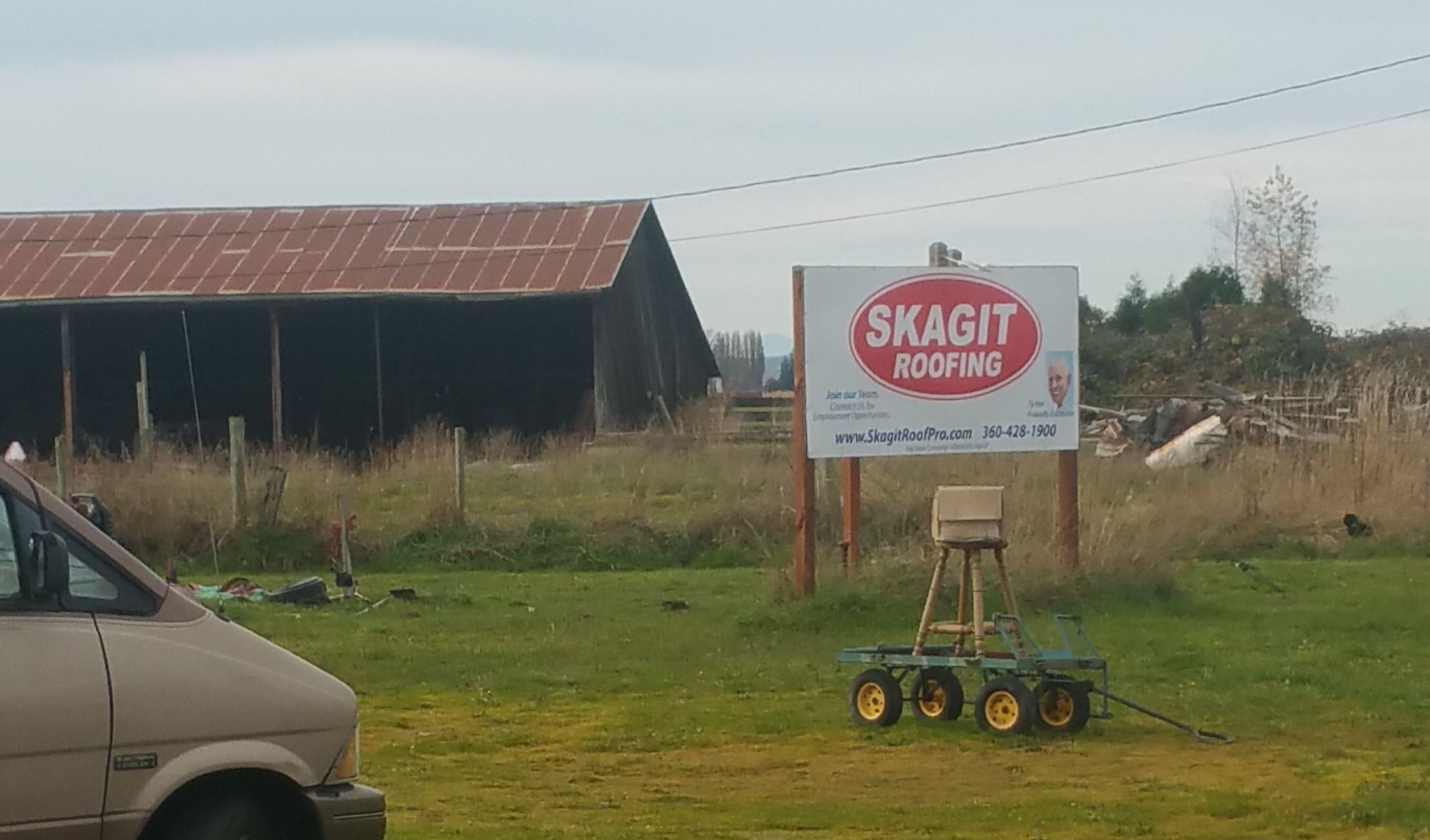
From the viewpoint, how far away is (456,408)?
42.9 metres

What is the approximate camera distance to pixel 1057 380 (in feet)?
64.3

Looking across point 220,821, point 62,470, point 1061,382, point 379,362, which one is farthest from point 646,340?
point 220,821

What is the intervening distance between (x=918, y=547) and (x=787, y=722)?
6871 millimetres

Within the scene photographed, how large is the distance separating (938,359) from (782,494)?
27.3 ft

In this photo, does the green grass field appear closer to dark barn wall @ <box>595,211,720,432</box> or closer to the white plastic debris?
the white plastic debris

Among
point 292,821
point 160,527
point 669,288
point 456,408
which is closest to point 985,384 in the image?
point 160,527

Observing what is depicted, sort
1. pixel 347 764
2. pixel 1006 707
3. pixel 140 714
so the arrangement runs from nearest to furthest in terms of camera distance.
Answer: pixel 140 714 < pixel 347 764 < pixel 1006 707

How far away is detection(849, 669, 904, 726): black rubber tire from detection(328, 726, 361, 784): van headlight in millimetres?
6023

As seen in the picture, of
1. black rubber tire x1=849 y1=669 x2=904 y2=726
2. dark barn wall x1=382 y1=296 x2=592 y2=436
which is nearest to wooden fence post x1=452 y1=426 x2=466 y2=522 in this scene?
black rubber tire x1=849 y1=669 x2=904 y2=726

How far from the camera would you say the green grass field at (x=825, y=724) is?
977cm

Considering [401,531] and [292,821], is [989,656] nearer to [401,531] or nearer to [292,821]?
[292,821]

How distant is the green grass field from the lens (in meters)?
9.77

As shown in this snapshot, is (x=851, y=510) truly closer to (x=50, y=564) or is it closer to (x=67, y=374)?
(x=50, y=564)

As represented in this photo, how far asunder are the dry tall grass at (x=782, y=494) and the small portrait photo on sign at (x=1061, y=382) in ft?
4.58
